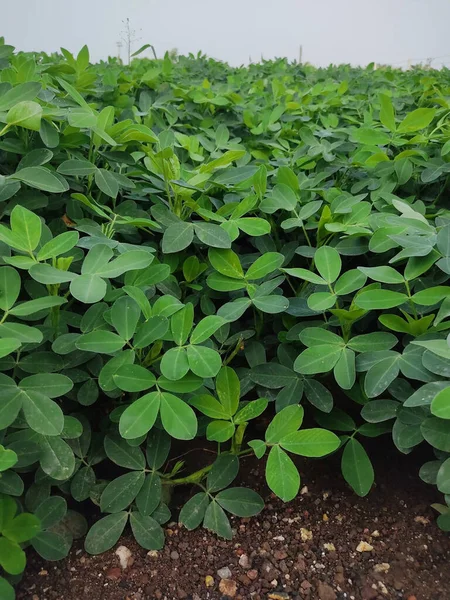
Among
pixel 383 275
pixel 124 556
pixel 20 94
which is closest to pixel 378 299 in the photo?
pixel 383 275

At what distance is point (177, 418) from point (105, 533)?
0.88ft

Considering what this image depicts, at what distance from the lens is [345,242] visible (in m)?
1.03

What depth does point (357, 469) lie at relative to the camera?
90 centimetres

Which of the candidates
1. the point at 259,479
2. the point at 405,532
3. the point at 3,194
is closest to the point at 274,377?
the point at 259,479

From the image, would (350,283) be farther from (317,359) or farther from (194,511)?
(194,511)

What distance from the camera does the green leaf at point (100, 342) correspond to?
0.79 metres

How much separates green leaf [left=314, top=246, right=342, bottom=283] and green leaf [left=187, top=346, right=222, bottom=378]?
0.92ft

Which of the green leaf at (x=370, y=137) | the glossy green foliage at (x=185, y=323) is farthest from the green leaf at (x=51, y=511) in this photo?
the green leaf at (x=370, y=137)

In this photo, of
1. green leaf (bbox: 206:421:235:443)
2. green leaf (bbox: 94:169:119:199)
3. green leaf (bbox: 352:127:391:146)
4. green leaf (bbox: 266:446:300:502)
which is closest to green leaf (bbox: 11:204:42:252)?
green leaf (bbox: 94:169:119:199)

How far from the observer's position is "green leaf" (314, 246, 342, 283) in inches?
36.4

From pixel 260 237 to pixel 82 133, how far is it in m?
0.45

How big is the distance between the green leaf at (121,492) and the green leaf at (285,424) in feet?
0.84

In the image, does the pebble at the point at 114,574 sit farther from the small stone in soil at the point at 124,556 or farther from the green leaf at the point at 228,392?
the green leaf at the point at 228,392

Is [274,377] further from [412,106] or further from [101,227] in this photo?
[412,106]
